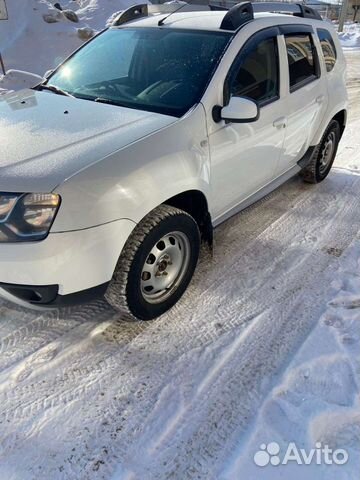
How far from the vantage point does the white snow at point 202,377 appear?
2.01 m

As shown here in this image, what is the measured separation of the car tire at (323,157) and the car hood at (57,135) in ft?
8.42

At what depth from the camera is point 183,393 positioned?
232 centimetres

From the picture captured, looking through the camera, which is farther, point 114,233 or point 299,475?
point 114,233

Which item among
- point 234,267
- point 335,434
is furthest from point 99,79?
point 335,434

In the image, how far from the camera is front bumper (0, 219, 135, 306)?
2.08 m

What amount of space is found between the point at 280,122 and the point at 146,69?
1196 mm

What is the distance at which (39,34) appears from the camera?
12125 mm

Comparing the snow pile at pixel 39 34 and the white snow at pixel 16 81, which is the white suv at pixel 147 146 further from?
the snow pile at pixel 39 34

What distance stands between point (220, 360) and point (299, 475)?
0.75m

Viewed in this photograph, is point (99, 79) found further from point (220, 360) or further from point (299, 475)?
point (299, 475)

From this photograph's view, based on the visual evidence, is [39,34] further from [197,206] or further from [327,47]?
[197,206]

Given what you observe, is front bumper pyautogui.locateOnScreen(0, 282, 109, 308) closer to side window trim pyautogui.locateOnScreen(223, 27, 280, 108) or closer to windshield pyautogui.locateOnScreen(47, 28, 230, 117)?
windshield pyautogui.locateOnScreen(47, 28, 230, 117)

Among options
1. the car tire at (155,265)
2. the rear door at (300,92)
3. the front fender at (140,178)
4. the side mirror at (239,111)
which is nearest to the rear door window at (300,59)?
the rear door at (300,92)

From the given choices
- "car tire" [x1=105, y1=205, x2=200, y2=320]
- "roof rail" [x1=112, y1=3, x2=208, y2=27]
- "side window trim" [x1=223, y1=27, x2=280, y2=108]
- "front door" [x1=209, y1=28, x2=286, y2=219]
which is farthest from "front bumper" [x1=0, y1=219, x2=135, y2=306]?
"roof rail" [x1=112, y1=3, x2=208, y2=27]
